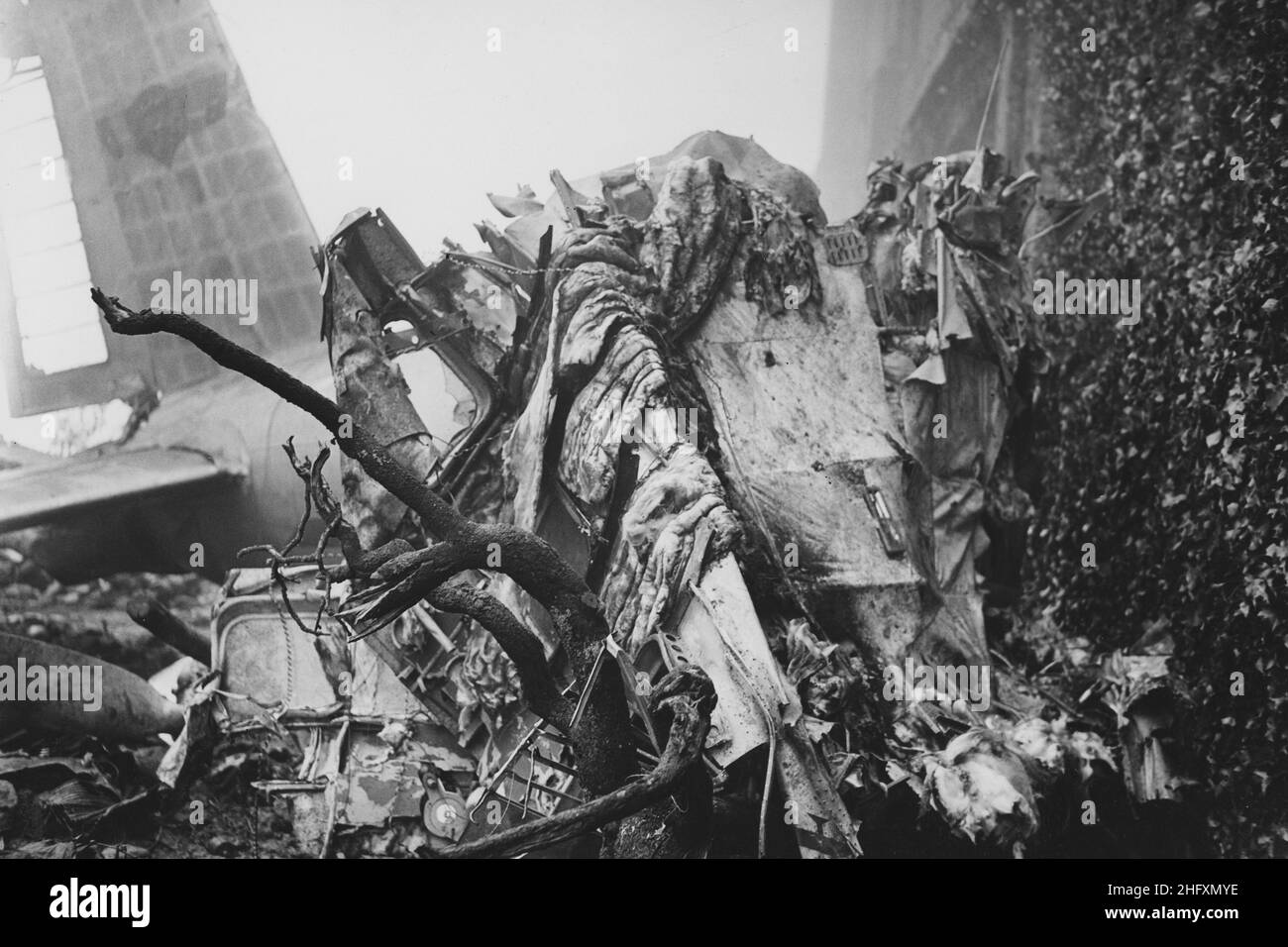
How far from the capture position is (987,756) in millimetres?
3822

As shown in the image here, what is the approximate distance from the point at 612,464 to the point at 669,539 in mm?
342

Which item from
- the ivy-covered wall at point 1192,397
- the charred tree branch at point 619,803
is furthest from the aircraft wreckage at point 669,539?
the ivy-covered wall at point 1192,397

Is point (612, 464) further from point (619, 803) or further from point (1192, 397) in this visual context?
point (1192, 397)

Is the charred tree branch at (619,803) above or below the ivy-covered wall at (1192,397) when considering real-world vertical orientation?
below

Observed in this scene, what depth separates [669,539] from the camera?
388 cm

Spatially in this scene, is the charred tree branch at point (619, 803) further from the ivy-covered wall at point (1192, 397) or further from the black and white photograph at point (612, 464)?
the ivy-covered wall at point (1192, 397)

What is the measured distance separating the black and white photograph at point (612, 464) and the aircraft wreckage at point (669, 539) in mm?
17

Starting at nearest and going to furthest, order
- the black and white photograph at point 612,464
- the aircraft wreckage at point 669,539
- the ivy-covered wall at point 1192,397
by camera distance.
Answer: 1. the aircraft wreckage at point 669,539
2. the black and white photograph at point 612,464
3. the ivy-covered wall at point 1192,397

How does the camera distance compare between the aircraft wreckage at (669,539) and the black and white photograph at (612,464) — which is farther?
the black and white photograph at (612,464)

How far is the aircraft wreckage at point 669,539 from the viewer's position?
361cm

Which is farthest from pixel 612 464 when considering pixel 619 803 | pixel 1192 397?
pixel 1192 397
